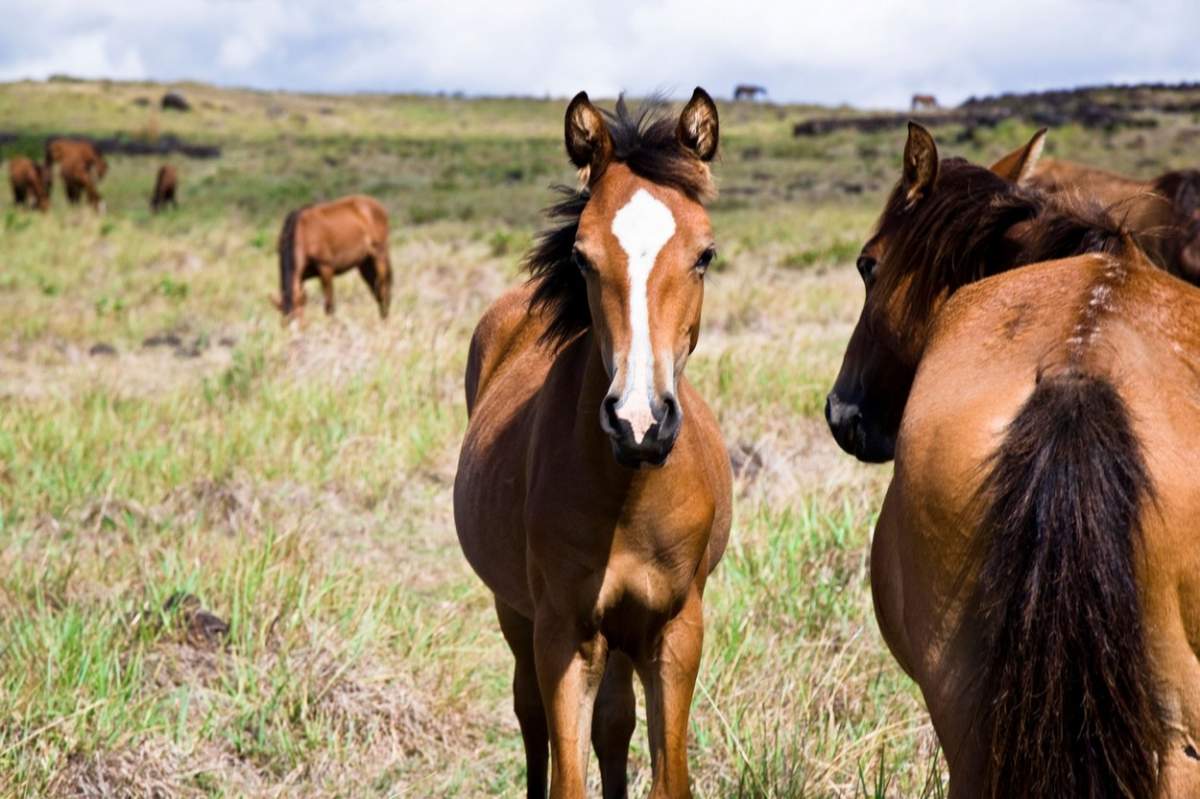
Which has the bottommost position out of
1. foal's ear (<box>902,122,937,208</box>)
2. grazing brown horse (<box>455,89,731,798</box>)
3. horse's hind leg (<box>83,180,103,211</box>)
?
horse's hind leg (<box>83,180,103,211</box>)

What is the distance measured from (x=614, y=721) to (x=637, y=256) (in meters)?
1.53

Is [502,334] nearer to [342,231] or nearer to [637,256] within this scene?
[637,256]

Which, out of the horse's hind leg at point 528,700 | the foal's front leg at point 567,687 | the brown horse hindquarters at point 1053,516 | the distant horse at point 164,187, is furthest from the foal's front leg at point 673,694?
the distant horse at point 164,187

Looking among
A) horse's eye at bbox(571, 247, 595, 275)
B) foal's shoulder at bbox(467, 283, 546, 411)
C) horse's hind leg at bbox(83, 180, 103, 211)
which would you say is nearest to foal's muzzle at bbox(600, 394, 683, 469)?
horse's eye at bbox(571, 247, 595, 275)

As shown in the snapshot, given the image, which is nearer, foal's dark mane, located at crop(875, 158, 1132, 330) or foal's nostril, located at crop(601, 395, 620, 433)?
foal's nostril, located at crop(601, 395, 620, 433)

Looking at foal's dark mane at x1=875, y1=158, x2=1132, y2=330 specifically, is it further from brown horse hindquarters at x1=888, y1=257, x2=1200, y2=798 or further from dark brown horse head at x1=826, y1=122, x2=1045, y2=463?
brown horse hindquarters at x1=888, y1=257, x2=1200, y2=798

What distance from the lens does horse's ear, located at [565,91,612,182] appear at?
325cm

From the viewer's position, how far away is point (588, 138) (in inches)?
130

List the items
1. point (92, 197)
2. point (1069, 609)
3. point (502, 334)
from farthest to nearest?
1. point (92, 197)
2. point (502, 334)
3. point (1069, 609)

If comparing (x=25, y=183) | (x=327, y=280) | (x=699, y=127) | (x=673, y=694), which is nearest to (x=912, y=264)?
(x=699, y=127)

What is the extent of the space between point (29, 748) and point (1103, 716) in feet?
10.2

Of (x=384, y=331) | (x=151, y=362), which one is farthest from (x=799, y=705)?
(x=151, y=362)

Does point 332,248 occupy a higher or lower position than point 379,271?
higher

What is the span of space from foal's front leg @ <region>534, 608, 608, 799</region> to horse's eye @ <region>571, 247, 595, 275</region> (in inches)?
35.4
